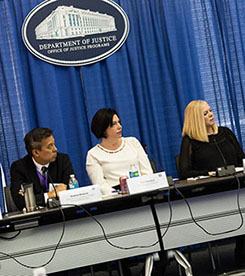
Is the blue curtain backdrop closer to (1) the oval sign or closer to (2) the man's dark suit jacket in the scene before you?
(1) the oval sign

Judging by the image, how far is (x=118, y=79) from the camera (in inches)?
179

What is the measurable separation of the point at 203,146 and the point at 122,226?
3.47ft

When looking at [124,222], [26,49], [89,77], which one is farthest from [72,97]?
[124,222]

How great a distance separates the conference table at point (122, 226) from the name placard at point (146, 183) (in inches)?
1.9

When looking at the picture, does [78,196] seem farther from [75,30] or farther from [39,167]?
[75,30]

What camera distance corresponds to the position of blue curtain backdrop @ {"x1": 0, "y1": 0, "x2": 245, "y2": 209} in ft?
14.4

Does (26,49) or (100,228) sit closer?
(100,228)

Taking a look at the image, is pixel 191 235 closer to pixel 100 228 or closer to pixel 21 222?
pixel 100 228

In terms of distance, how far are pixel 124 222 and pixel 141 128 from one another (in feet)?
5.31

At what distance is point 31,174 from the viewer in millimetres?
3561

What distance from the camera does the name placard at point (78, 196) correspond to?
9.48 ft

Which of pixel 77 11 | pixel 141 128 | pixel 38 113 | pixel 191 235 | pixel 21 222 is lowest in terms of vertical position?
pixel 191 235

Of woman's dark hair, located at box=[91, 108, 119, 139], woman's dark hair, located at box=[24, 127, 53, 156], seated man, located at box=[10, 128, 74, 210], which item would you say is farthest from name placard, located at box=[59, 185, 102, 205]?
woman's dark hair, located at box=[91, 108, 119, 139]

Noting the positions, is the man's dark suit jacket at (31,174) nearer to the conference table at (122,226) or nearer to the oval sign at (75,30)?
the conference table at (122,226)
